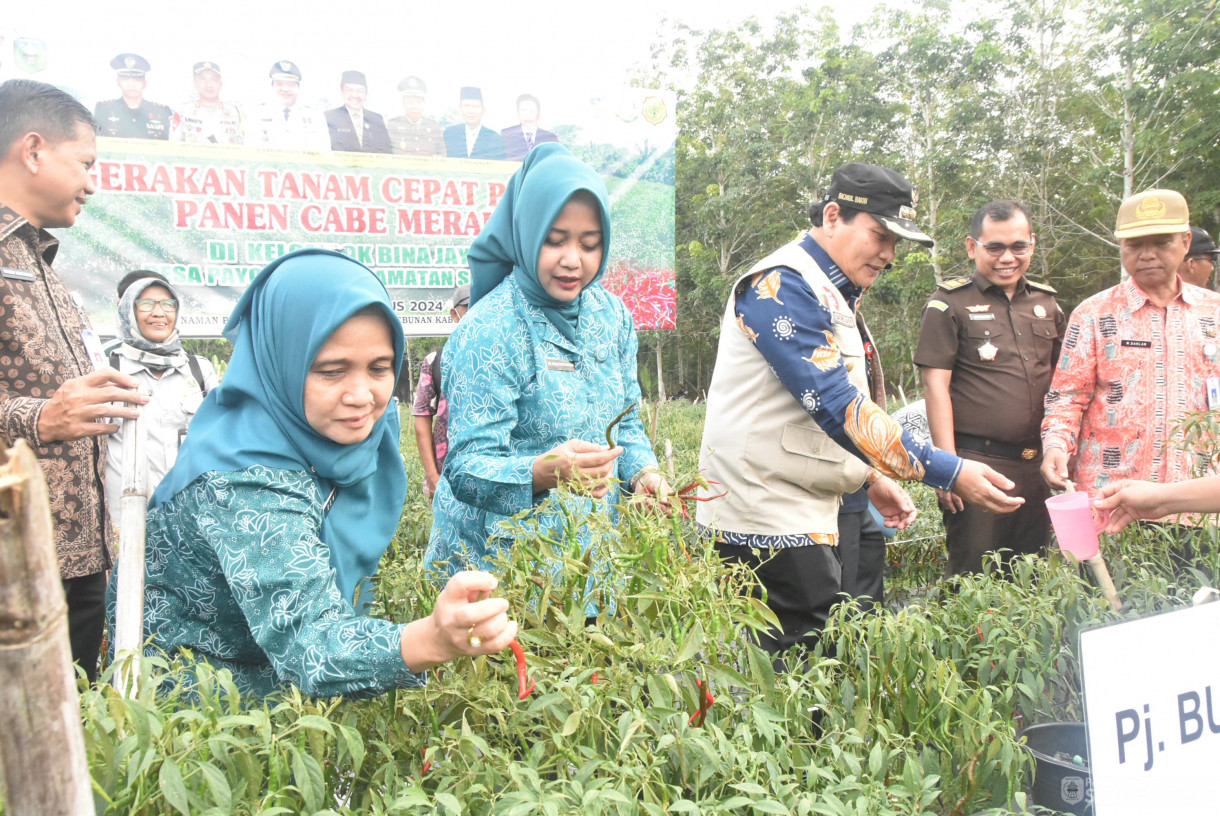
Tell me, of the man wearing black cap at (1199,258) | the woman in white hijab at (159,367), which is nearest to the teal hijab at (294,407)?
the woman in white hijab at (159,367)

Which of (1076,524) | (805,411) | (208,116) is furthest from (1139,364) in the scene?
(208,116)

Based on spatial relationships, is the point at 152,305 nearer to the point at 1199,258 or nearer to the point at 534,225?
the point at 534,225

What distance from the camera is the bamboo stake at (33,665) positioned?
476 millimetres

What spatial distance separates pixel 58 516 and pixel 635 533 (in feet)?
4.64

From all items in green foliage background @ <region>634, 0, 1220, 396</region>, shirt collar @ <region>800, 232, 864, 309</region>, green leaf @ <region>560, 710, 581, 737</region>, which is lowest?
green leaf @ <region>560, 710, 581, 737</region>

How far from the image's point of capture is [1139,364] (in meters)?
2.66

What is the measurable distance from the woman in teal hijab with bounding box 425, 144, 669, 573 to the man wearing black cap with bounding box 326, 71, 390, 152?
356 cm

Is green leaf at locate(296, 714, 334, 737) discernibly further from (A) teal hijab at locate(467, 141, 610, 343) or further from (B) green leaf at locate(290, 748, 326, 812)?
(A) teal hijab at locate(467, 141, 610, 343)

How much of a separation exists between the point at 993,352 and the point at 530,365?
2.07m

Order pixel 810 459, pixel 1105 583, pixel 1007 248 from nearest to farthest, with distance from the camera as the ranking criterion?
pixel 1105 583 → pixel 810 459 → pixel 1007 248

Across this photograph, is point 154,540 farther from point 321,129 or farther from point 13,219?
point 321,129

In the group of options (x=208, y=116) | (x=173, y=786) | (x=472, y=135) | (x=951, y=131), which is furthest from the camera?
(x=951, y=131)

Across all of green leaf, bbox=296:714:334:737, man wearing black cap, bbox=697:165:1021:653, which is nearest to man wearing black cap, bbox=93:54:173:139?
man wearing black cap, bbox=697:165:1021:653

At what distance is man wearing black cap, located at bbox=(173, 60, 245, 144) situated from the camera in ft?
15.8
